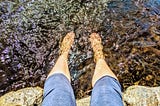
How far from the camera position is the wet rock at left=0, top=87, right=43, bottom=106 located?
4.37 m

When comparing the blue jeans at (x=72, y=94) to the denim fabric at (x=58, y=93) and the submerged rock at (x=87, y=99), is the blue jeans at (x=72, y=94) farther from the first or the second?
the submerged rock at (x=87, y=99)

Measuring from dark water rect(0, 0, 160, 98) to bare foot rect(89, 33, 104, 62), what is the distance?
5.4 inches

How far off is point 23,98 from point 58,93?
1244 millimetres

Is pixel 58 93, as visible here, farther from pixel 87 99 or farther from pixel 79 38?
pixel 79 38

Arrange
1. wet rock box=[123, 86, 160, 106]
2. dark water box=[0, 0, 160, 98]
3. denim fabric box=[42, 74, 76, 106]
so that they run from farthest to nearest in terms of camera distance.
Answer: dark water box=[0, 0, 160, 98] → wet rock box=[123, 86, 160, 106] → denim fabric box=[42, 74, 76, 106]

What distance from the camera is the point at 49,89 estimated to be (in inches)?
139

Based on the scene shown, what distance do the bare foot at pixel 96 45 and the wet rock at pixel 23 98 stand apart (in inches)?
52.1

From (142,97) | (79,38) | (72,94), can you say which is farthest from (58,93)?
(79,38)

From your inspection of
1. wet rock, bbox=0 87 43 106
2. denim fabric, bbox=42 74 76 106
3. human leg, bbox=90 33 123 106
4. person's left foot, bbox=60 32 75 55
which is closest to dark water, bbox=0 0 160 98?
person's left foot, bbox=60 32 75 55

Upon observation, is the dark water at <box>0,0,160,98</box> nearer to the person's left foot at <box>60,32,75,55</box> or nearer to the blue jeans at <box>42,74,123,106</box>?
the person's left foot at <box>60,32,75,55</box>

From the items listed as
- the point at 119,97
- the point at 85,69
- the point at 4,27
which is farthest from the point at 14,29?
the point at 119,97

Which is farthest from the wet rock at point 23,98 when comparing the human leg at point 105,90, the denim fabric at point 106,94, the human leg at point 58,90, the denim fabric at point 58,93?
the denim fabric at point 106,94

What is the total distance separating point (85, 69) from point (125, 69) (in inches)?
30.0

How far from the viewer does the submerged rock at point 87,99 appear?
4355 millimetres
